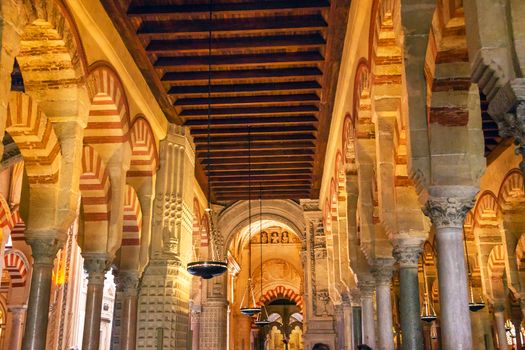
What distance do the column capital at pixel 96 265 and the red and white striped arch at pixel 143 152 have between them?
1.62 meters

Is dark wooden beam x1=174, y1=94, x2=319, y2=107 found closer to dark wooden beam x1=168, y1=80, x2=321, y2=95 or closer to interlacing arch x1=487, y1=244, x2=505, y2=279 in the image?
dark wooden beam x1=168, y1=80, x2=321, y2=95

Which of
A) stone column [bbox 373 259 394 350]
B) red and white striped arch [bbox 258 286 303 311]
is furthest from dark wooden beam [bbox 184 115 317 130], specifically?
red and white striped arch [bbox 258 286 303 311]

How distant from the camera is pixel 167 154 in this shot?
850cm

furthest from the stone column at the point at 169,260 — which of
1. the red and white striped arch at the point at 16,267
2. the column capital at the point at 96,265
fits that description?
the red and white striped arch at the point at 16,267

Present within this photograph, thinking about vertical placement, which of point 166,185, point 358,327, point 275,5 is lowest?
point 358,327

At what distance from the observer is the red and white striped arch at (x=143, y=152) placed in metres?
7.62

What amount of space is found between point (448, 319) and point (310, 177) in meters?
8.62

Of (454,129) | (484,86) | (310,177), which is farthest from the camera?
(310,177)

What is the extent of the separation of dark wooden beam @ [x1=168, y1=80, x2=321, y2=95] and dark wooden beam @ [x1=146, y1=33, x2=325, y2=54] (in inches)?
44.4

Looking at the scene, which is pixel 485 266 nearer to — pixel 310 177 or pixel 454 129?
pixel 310 177

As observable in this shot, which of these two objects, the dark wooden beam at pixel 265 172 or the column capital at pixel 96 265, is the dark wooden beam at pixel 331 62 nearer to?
the dark wooden beam at pixel 265 172

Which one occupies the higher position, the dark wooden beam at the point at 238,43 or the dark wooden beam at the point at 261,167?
the dark wooden beam at the point at 261,167

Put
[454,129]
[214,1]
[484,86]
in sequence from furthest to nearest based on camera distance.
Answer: [214,1] < [454,129] < [484,86]

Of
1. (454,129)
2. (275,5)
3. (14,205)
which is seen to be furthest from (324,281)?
(454,129)
